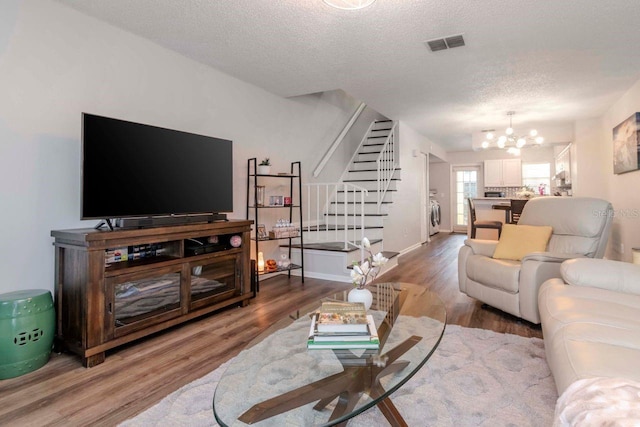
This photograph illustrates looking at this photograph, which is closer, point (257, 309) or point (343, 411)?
point (343, 411)

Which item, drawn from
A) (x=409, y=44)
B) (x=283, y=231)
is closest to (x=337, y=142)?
(x=283, y=231)

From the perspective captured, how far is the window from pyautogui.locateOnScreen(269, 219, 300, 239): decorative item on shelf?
23.6 feet

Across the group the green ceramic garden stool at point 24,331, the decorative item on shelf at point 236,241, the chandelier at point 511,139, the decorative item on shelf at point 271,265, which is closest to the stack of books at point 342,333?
the green ceramic garden stool at point 24,331

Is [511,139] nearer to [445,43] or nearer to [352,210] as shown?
[352,210]

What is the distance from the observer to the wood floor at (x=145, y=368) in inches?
63.2


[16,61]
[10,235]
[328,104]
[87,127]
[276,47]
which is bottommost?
[10,235]

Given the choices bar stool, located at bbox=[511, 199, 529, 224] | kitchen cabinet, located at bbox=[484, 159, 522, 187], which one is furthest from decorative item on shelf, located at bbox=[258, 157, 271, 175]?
kitchen cabinet, located at bbox=[484, 159, 522, 187]

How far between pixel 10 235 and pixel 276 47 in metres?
2.39

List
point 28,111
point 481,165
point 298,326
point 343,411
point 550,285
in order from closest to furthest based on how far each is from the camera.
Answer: point 343,411, point 298,326, point 550,285, point 28,111, point 481,165

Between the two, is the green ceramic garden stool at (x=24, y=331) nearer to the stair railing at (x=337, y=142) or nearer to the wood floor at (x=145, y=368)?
the wood floor at (x=145, y=368)

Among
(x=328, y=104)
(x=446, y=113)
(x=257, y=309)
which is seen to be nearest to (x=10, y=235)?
(x=257, y=309)

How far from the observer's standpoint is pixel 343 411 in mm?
1034

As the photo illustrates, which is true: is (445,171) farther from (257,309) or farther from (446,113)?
(257,309)

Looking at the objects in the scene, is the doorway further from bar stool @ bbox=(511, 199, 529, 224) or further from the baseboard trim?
the baseboard trim
